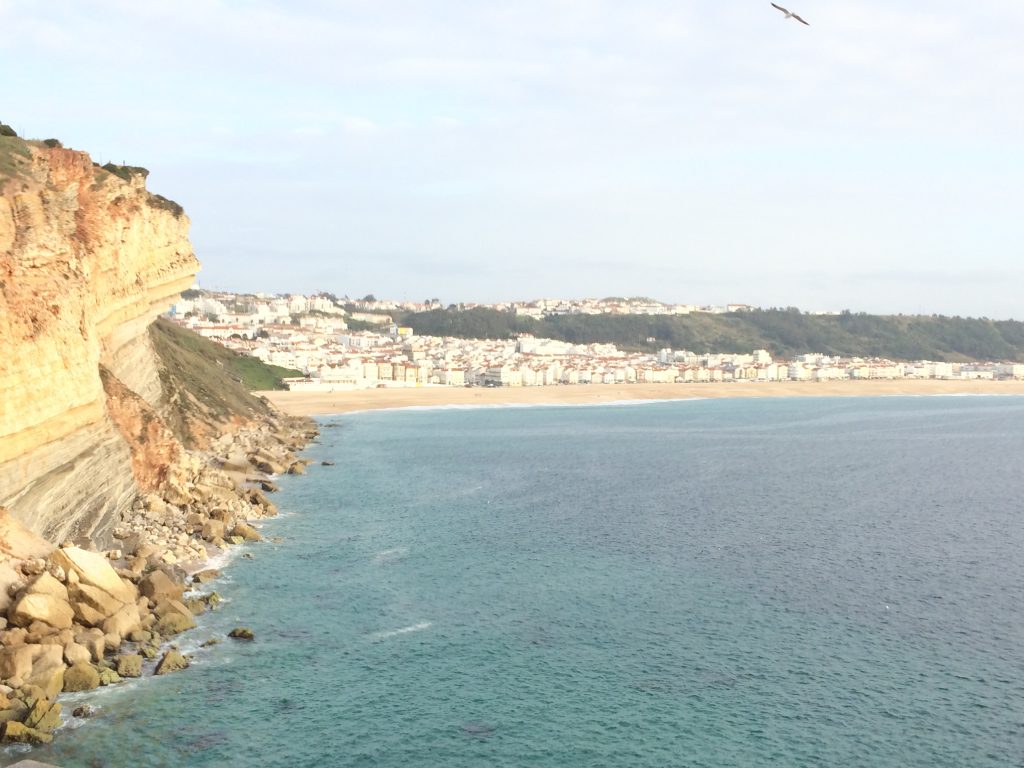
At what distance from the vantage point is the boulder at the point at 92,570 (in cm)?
2992

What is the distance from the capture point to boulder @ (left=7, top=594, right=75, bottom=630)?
89.5 ft

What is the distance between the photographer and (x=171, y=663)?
27281 mm

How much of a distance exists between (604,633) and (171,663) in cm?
1367

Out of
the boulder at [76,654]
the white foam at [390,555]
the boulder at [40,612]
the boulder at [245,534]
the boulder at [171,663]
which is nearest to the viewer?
the boulder at [76,654]

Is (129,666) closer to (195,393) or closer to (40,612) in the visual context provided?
(40,612)

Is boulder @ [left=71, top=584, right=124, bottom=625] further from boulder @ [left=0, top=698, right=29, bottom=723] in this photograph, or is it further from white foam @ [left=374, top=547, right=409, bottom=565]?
white foam @ [left=374, top=547, right=409, bottom=565]

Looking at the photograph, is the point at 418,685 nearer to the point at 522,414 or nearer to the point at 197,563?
the point at 197,563

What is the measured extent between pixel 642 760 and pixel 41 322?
2579 cm

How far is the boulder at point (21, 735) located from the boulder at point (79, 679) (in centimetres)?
309

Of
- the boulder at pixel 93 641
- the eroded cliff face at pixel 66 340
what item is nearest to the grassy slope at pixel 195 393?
the eroded cliff face at pixel 66 340

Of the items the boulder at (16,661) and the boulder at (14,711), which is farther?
the boulder at (16,661)

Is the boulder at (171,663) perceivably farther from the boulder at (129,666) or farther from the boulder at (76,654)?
the boulder at (76,654)

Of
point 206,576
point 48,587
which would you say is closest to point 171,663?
point 48,587

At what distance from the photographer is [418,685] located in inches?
1064
